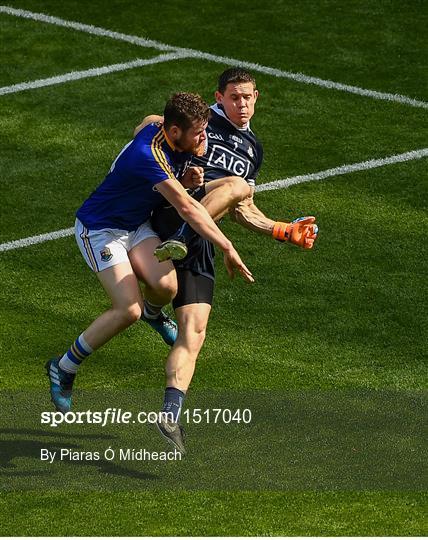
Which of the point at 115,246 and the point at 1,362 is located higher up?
the point at 115,246

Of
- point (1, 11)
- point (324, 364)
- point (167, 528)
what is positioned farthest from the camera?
point (1, 11)

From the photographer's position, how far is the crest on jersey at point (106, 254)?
9.04 metres

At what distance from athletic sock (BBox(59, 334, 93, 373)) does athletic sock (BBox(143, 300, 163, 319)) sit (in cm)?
60

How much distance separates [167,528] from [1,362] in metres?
2.53

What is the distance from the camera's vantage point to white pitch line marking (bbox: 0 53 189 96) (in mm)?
15375

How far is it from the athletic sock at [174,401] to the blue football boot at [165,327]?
1038 millimetres

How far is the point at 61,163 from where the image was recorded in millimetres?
13523

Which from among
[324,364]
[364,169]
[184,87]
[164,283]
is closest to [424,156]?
[364,169]

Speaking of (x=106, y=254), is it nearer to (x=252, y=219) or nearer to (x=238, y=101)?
(x=252, y=219)

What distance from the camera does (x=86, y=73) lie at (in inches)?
620

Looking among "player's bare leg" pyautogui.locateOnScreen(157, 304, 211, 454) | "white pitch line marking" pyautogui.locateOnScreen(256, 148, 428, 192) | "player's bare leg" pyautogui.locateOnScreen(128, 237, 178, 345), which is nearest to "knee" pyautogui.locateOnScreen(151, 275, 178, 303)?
"player's bare leg" pyautogui.locateOnScreen(128, 237, 178, 345)

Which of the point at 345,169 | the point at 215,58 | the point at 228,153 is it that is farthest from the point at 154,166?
the point at 215,58

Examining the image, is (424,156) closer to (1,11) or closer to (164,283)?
(164,283)

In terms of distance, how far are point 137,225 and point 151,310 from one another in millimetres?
666
